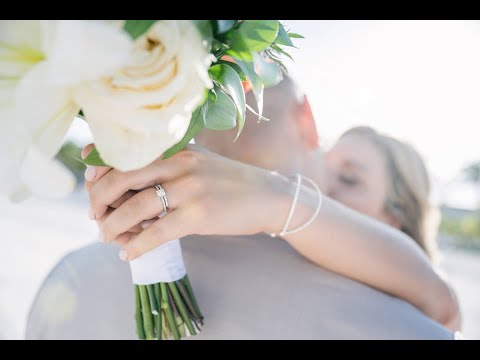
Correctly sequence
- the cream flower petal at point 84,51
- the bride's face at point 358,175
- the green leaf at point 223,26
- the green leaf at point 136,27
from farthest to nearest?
the bride's face at point 358,175, the green leaf at point 223,26, the green leaf at point 136,27, the cream flower petal at point 84,51

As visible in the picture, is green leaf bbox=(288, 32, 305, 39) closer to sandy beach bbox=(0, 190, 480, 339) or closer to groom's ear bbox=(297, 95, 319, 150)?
groom's ear bbox=(297, 95, 319, 150)

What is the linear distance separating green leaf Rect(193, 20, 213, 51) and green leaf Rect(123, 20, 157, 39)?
3.0 inches

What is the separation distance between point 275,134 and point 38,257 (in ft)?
27.2

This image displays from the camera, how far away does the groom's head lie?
6.07 ft

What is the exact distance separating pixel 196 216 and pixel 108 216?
0.71ft

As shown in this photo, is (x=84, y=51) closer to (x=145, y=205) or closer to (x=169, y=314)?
(x=145, y=205)

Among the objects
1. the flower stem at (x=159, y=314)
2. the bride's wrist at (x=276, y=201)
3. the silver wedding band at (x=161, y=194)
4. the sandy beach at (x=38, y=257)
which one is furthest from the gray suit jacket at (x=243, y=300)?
the sandy beach at (x=38, y=257)

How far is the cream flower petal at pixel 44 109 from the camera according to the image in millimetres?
622

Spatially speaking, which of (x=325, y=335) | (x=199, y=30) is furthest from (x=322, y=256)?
(x=199, y=30)

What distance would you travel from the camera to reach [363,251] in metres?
1.62

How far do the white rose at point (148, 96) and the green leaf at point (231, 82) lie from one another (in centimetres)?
17

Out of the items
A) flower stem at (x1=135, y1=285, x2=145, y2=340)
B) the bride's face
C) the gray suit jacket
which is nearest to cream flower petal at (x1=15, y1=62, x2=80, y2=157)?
flower stem at (x1=135, y1=285, x2=145, y2=340)

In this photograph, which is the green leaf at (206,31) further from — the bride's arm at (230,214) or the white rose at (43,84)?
the bride's arm at (230,214)

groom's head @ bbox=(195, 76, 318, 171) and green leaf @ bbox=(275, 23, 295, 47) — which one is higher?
groom's head @ bbox=(195, 76, 318, 171)
